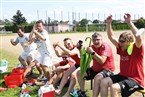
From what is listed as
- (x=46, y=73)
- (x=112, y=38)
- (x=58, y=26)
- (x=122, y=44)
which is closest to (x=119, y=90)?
(x=122, y=44)

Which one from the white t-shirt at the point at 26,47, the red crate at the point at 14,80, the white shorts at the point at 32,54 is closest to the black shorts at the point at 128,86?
the red crate at the point at 14,80

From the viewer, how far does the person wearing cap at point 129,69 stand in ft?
16.1

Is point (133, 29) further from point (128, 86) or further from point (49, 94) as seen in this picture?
point (49, 94)

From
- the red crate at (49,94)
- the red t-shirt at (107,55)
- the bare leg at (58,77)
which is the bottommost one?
the red crate at (49,94)

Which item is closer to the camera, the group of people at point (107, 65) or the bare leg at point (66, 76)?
the group of people at point (107, 65)

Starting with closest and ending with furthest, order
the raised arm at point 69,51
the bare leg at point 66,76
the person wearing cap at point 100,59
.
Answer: the person wearing cap at point 100,59
the raised arm at point 69,51
the bare leg at point 66,76

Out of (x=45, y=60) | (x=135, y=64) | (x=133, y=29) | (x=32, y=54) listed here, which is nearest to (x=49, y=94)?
(x=45, y=60)

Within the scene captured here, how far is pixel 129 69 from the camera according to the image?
508cm

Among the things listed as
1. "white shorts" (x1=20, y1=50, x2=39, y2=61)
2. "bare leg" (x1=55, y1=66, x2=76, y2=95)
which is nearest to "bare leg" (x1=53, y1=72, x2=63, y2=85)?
"bare leg" (x1=55, y1=66, x2=76, y2=95)

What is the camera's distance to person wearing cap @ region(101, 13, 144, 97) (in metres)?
4.90

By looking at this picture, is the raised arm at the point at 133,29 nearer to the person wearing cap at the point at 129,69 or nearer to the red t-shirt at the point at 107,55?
the person wearing cap at the point at 129,69

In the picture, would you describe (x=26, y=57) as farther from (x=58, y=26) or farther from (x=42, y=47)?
(x=58, y=26)

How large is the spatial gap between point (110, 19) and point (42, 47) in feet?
9.44

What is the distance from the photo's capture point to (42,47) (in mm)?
7996
